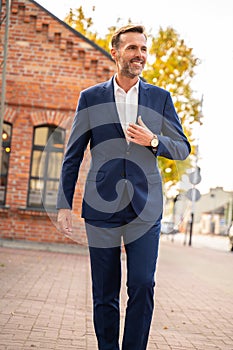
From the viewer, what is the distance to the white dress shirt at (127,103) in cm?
402

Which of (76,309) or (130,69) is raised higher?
(130,69)

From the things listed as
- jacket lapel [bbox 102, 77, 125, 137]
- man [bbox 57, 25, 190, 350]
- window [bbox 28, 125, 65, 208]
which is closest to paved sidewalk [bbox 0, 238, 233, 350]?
man [bbox 57, 25, 190, 350]

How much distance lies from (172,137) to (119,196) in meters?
0.52

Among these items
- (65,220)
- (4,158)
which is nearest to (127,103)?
(65,220)

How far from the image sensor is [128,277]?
3877mm

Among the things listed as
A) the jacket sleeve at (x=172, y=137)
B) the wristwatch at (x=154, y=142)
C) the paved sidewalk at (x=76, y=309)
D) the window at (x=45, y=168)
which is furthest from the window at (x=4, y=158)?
the wristwatch at (x=154, y=142)

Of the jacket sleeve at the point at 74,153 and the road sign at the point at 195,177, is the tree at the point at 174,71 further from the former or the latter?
the jacket sleeve at the point at 74,153

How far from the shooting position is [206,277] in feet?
48.5

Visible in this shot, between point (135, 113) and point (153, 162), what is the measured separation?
1.10ft

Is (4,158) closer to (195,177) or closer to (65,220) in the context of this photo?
(195,177)

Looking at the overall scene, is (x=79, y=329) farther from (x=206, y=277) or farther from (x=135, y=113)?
(x=206, y=277)

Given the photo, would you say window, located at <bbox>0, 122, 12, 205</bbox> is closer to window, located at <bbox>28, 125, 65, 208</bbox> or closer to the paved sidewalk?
window, located at <bbox>28, 125, 65, 208</bbox>

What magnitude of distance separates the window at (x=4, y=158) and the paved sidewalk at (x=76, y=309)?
308cm

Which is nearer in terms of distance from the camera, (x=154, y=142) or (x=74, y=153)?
(x=154, y=142)
